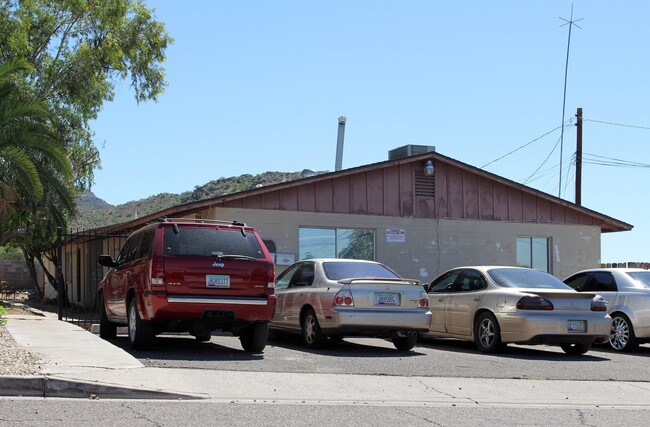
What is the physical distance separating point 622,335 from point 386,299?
4.68 m

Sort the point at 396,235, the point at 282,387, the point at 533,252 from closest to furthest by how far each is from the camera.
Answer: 1. the point at 282,387
2. the point at 396,235
3. the point at 533,252

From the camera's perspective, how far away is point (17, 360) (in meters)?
8.99

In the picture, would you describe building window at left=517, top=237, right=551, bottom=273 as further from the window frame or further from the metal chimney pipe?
the metal chimney pipe

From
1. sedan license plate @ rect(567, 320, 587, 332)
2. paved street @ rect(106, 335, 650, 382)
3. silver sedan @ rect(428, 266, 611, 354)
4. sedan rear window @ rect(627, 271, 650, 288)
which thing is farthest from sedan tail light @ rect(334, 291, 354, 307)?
sedan rear window @ rect(627, 271, 650, 288)

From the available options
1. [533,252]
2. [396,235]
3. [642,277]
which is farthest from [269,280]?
[533,252]

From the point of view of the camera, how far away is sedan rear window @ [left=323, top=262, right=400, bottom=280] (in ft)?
43.5

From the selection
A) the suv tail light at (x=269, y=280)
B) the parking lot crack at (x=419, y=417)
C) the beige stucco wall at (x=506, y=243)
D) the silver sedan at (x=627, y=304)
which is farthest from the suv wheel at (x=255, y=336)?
the beige stucco wall at (x=506, y=243)

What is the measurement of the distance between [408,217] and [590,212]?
5.31 m

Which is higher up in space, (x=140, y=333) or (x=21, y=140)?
(x=21, y=140)

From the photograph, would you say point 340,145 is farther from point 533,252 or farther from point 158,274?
point 158,274

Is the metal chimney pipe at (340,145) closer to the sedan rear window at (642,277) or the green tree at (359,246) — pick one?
the green tree at (359,246)

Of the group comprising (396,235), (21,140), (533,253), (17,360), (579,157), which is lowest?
(17,360)

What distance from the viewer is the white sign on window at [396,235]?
797 inches

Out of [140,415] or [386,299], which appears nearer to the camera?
[140,415]
